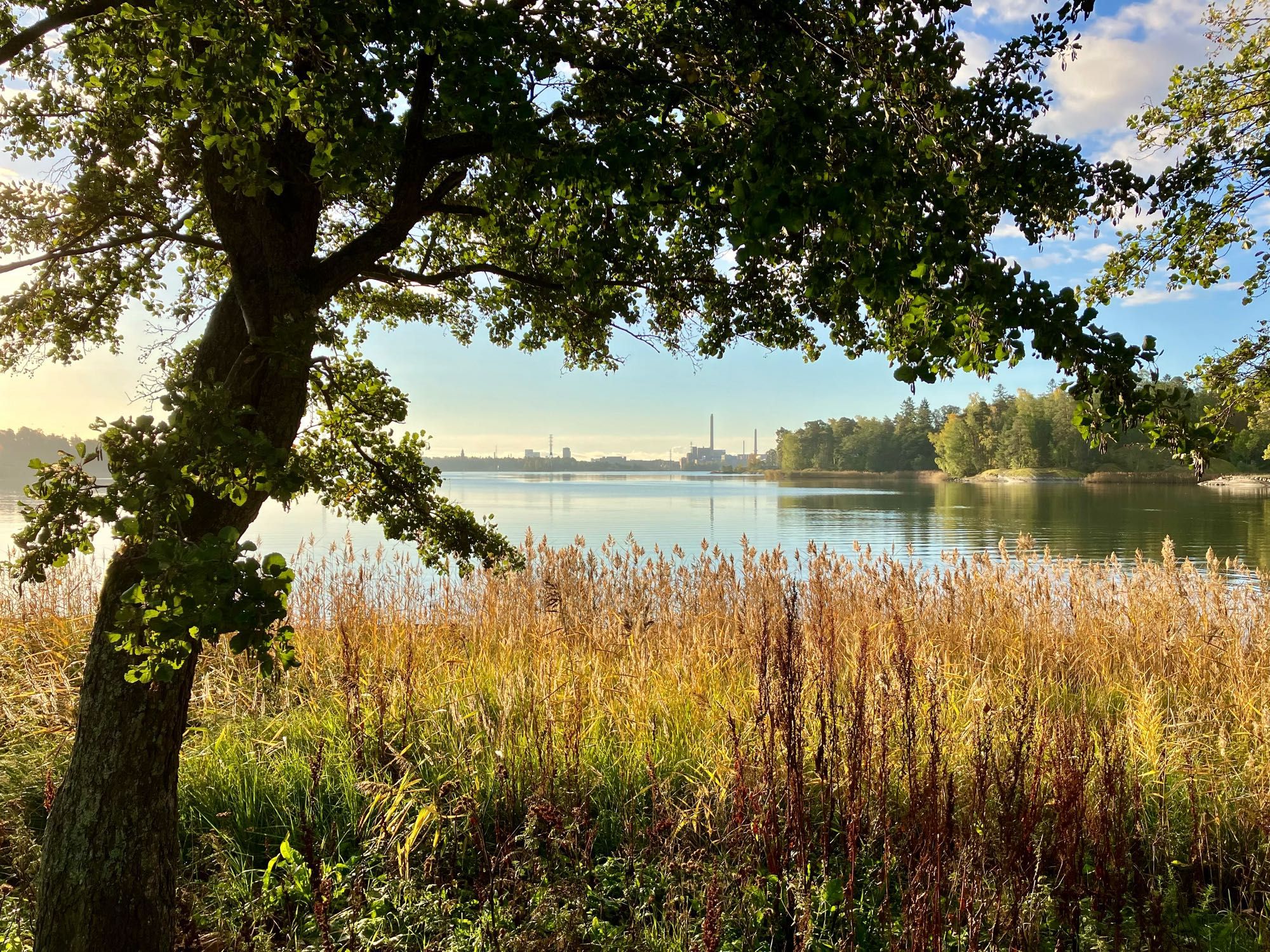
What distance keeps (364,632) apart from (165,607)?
4947 mm

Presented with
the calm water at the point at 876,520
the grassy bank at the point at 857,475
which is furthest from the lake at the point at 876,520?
the grassy bank at the point at 857,475

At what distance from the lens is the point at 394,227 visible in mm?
3035

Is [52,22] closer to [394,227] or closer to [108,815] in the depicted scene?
[394,227]

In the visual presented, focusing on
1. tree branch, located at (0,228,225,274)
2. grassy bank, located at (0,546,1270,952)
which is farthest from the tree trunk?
tree branch, located at (0,228,225,274)

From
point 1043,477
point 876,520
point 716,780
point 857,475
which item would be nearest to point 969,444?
point 1043,477

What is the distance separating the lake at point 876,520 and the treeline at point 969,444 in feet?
52.7

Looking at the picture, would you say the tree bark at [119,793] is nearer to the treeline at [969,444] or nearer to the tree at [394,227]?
the tree at [394,227]

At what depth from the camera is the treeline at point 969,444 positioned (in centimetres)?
7338

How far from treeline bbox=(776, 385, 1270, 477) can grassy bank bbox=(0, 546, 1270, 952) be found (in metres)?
54.8

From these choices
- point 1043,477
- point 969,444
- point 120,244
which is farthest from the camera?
point 969,444

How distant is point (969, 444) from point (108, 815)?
87.4 meters

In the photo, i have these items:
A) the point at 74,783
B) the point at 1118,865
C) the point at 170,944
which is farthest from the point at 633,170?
the point at 170,944

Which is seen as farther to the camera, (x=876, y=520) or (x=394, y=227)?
(x=876, y=520)

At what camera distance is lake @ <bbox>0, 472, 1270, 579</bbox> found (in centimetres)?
2095
